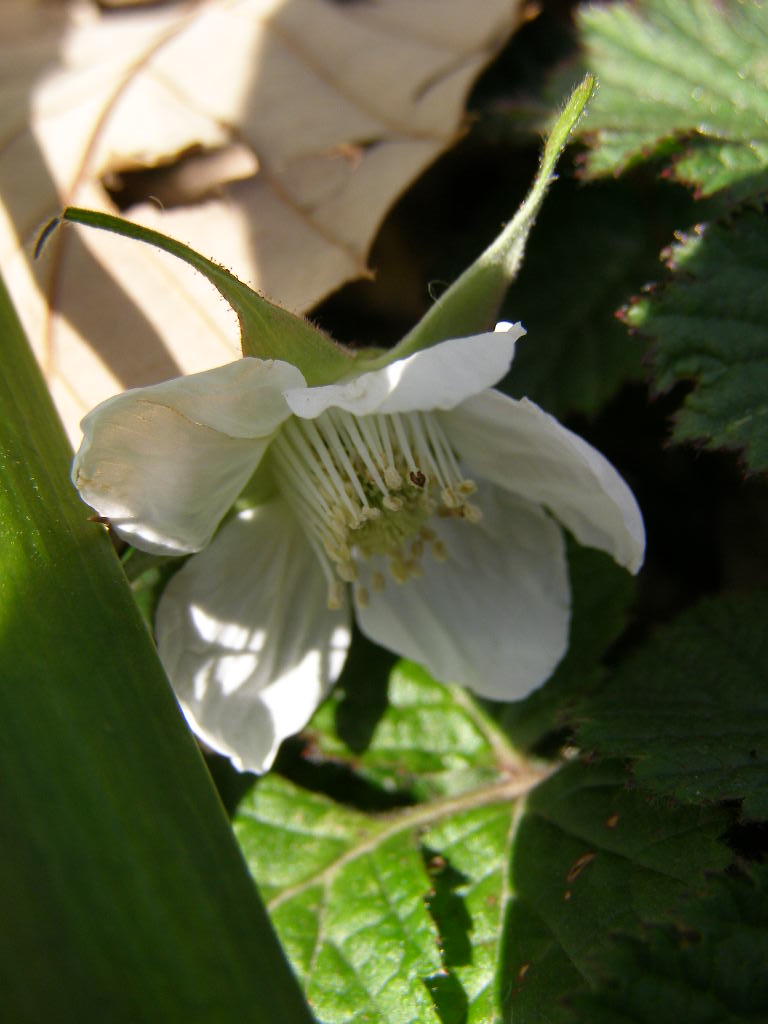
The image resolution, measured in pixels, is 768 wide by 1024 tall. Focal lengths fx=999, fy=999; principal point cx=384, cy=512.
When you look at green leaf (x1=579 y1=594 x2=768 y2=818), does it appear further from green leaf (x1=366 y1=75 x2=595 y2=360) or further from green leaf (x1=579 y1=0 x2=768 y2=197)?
green leaf (x1=579 y1=0 x2=768 y2=197)

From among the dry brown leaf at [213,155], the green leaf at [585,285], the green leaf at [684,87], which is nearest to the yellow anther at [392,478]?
the dry brown leaf at [213,155]

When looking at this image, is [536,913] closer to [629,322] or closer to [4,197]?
[629,322]

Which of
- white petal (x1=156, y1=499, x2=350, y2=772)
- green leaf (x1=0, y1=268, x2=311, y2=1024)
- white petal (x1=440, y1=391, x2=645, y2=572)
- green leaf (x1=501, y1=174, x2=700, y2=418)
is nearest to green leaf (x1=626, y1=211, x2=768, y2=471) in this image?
white petal (x1=440, y1=391, x2=645, y2=572)

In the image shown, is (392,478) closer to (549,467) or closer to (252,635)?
(549,467)

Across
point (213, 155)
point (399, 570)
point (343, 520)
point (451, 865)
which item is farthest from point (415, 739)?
point (213, 155)

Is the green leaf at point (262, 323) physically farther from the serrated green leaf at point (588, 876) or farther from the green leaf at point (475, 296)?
the serrated green leaf at point (588, 876)

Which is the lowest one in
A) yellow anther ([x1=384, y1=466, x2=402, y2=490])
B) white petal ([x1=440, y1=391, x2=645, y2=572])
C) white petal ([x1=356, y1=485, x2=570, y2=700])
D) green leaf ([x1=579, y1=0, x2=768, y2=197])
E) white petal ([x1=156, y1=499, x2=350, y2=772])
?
white petal ([x1=156, y1=499, x2=350, y2=772])

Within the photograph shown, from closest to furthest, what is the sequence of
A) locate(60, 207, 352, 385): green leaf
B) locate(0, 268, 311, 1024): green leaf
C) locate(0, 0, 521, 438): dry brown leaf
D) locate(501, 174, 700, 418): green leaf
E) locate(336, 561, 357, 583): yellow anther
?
locate(0, 268, 311, 1024): green leaf
locate(60, 207, 352, 385): green leaf
locate(336, 561, 357, 583): yellow anther
locate(0, 0, 521, 438): dry brown leaf
locate(501, 174, 700, 418): green leaf
